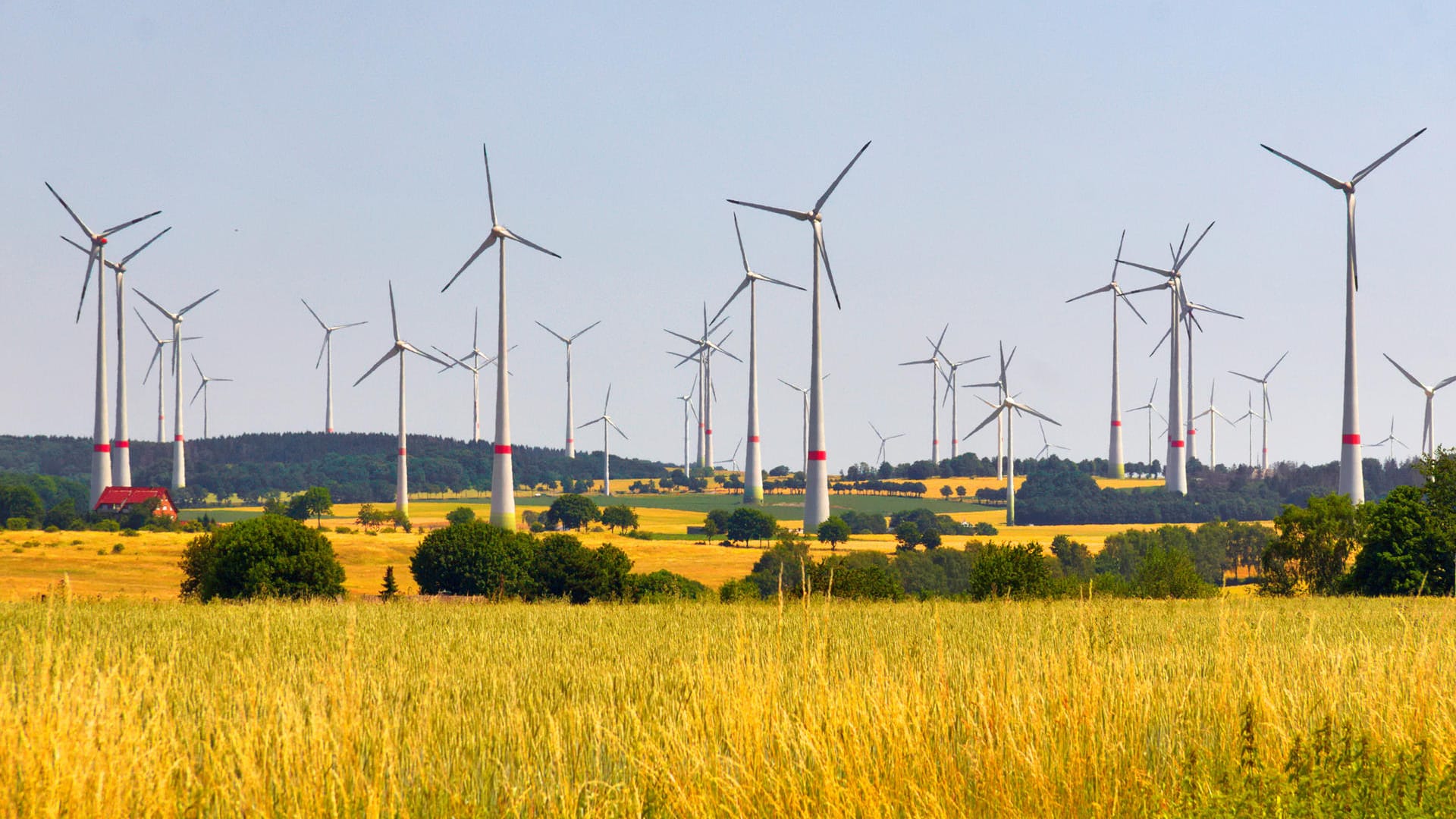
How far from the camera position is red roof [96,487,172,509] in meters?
186

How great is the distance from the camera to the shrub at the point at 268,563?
7475 cm

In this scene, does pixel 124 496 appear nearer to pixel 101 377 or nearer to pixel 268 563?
pixel 101 377

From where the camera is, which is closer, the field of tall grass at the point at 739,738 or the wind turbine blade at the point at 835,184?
the field of tall grass at the point at 739,738

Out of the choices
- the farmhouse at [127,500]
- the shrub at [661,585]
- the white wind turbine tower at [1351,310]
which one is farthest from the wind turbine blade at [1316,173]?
the farmhouse at [127,500]

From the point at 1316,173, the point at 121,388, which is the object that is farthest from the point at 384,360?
the point at 1316,173

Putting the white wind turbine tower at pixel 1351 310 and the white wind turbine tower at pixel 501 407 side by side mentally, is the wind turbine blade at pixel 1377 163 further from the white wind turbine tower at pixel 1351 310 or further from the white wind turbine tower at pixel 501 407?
the white wind turbine tower at pixel 501 407

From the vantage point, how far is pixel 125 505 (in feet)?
609

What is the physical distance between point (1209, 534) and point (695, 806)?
19335 cm

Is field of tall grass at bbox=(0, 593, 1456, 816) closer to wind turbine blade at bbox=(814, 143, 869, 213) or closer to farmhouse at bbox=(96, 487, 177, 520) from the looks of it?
wind turbine blade at bbox=(814, 143, 869, 213)

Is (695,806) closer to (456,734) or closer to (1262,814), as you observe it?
(456,734)

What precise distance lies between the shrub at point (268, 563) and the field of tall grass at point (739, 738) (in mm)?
58398

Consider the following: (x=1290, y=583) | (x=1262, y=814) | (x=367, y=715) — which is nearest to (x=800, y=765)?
(x=1262, y=814)

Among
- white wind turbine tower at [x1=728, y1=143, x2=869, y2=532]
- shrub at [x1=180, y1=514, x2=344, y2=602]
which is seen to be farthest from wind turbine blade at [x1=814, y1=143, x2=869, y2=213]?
shrub at [x1=180, y1=514, x2=344, y2=602]

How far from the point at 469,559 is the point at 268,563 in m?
27.7
